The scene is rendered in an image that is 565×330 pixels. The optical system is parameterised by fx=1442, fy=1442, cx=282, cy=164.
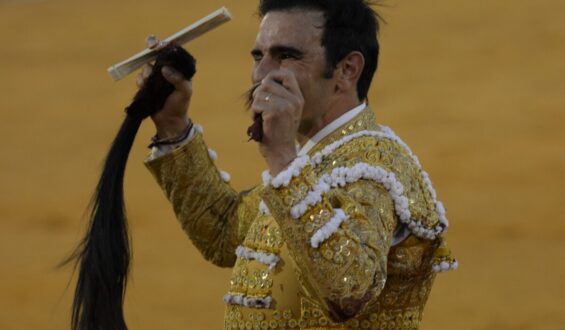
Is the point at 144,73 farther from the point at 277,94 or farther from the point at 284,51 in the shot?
the point at 277,94

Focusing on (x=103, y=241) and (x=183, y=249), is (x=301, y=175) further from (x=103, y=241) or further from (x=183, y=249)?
(x=183, y=249)

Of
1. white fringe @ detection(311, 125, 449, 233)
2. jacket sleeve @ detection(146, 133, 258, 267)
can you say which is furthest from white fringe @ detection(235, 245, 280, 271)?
jacket sleeve @ detection(146, 133, 258, 267)

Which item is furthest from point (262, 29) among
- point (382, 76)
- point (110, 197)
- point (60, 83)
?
point (60, 83)

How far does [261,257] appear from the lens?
12.9ft

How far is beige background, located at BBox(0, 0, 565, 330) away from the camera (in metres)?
9.16

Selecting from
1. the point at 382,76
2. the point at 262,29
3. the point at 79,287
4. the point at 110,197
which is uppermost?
the point at 382,76

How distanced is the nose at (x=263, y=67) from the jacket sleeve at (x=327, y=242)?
19.3 inches

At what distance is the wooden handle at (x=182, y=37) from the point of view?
4188 mm

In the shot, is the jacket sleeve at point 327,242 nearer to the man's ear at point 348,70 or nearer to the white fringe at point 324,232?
the white fringe at point 324,232

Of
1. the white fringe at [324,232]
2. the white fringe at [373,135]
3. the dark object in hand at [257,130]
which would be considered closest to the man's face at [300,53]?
the white fringe at [373,135]

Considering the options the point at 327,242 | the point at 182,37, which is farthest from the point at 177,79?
the point at 327,242

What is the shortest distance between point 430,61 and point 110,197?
418 inches

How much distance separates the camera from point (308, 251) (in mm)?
3385

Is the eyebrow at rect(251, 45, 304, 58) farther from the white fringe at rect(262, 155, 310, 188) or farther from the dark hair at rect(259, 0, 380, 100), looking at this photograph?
the white fringe at rect(262, 155, 310, 188)
